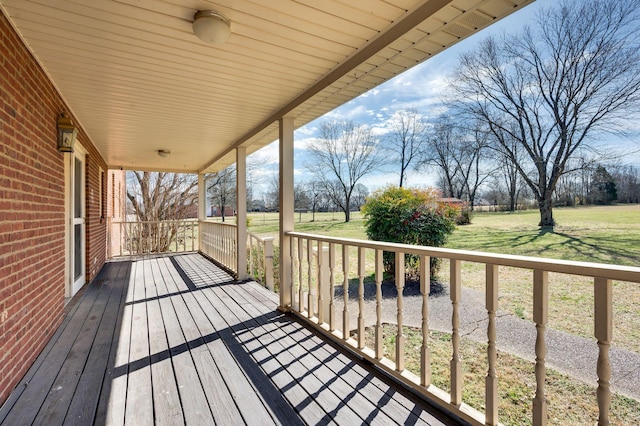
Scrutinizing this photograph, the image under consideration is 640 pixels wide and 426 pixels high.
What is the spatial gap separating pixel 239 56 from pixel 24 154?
5.53 ft

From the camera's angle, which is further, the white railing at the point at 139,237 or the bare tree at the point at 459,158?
the bare tree at the point at 459,158

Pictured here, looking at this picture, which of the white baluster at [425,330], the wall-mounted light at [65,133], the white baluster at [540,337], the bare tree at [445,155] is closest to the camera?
the white baluster at [540,337]

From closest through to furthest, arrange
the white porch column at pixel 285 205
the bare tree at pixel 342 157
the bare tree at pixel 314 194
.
Answer: the white porch column at pixel 285 205
the bare tree at pixel 314 194
the bare tree at pixel 342 157

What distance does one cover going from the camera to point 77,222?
14.4 feet

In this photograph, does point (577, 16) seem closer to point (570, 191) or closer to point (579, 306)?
point (570, 191)

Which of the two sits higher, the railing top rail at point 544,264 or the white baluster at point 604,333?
the railing top rail at point 544,264

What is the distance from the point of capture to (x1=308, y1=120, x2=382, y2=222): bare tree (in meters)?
14.2

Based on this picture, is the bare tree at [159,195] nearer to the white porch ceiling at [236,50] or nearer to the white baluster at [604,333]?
the white porch ceiling at [236,50]

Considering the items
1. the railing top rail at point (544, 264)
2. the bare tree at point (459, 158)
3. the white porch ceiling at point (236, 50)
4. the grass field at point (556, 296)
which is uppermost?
the bare tree at point (459, 158)

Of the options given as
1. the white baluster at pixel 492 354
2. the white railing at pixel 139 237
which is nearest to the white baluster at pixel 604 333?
the white baluster at pixel 492 354

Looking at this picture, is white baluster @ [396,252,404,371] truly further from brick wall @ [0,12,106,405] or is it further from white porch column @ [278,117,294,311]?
brick wall @ [0,12,106,405]

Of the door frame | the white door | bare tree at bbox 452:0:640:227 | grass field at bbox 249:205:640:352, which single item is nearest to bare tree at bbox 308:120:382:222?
grass field at bbox 249:205:640:352

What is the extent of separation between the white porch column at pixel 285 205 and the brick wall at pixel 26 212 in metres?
2.06

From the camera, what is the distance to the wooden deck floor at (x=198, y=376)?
1.68 metres
